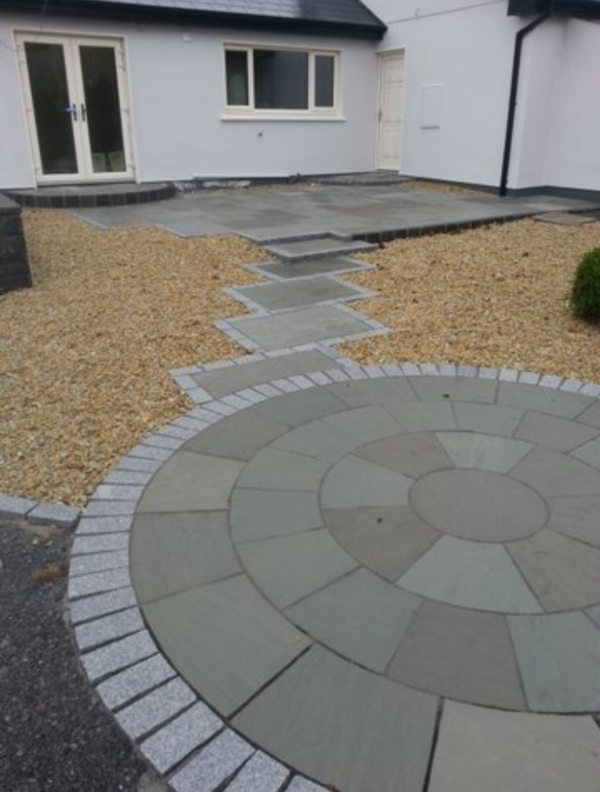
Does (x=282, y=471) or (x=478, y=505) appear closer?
(x=478, y=505)

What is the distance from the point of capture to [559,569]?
2.33 meters

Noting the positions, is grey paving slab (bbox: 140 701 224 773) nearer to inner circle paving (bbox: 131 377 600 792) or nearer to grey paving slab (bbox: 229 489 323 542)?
inner circle paving (bbox: 131 377 600 792)

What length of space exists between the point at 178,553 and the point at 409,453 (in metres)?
1.22

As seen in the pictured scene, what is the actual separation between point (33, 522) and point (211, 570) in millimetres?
891

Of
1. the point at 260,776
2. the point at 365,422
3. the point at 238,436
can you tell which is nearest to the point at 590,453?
the point at 365,422

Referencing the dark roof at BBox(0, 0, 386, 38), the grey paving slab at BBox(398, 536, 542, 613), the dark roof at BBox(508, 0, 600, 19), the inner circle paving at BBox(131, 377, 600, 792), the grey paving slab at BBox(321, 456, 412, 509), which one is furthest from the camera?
the dark roof at BBox(0, 0, 386, 38)

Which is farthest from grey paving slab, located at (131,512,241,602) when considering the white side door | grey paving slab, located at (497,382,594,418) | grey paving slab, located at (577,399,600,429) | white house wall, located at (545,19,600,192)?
the white side door

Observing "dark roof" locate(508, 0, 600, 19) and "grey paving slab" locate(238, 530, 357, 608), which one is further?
"dark roof" locate(508, 0, 600, 19)

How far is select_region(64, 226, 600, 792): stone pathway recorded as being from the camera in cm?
172

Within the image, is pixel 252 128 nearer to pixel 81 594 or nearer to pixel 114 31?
pixel 114 31

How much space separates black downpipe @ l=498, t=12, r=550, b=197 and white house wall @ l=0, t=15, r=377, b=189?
398 centimetres

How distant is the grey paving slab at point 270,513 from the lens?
260cm

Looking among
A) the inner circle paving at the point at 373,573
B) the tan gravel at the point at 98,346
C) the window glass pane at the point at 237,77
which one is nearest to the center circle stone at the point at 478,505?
the inner circle paving at the point at 373,573

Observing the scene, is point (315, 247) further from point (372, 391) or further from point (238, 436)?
point (238, 436)
